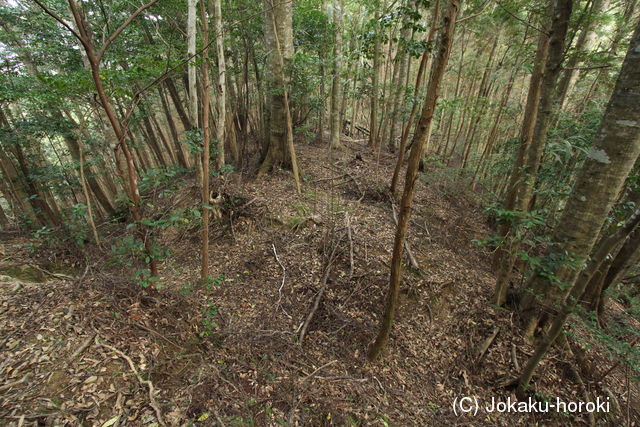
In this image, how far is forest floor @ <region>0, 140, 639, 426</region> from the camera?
261 centimetres

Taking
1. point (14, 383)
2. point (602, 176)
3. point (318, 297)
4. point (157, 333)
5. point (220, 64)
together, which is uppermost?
point (220, 64)

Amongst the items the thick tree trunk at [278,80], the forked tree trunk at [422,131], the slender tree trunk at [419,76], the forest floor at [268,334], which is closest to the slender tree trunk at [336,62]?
the thick tree trunk at [278,80]

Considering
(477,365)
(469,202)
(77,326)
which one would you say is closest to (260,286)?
(77,326)

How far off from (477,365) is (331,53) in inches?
384

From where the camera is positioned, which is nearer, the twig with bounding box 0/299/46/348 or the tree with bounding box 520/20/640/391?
the twig with bounding box 0/299/46/348

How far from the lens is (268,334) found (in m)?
4.12

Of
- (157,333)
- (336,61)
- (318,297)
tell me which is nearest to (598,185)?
(318,297)

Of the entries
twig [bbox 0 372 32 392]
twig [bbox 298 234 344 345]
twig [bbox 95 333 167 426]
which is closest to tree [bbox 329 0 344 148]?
twig [bbox 298 234 344 345]

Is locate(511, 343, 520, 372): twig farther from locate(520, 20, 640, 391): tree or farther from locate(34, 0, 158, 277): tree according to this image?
locate(34, 0, 158, 277): tree

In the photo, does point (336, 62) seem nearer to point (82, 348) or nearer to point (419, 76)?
point (419, 76)

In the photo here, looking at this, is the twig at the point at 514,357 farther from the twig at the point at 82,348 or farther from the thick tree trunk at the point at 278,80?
the thick tree trunk at the point at 278,80

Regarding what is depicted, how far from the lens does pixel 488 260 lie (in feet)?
21.3

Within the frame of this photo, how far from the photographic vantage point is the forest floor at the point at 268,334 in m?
2.61

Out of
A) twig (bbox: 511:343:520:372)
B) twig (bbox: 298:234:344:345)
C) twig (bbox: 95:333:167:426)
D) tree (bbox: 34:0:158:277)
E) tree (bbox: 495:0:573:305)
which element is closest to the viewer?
tree (bbox: 34:0:158:277)
